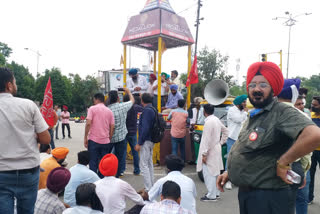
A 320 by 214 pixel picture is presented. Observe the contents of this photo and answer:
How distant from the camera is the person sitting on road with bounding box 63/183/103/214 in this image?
2525 mm

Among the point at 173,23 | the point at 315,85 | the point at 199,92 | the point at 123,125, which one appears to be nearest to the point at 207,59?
the point at 199,92

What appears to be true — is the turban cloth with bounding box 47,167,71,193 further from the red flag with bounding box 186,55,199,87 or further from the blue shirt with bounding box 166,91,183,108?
the red flag with bounding box 186,55,199,87

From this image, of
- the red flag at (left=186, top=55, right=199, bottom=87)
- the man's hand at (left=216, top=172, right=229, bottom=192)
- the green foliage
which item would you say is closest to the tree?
the red flag at (left=186, top=55, right=199, bottom=87)

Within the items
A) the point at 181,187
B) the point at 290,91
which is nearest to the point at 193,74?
the point at 181,187

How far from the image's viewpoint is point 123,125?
18.8ft

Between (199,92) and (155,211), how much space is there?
1825cm

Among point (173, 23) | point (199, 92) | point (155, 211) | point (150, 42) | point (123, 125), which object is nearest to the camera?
point (155, 211)

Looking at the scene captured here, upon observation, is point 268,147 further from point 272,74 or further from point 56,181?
point 56,181

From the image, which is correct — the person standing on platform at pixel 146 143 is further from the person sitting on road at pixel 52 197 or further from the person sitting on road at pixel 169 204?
the person sitting on road at pixel 169 204

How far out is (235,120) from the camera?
A: 5.69 m

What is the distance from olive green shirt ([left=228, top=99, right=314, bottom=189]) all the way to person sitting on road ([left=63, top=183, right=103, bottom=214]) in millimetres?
1445

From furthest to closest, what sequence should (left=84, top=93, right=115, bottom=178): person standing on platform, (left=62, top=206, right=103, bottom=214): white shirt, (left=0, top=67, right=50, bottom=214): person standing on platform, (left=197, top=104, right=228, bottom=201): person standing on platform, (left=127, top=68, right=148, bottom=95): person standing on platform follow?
(left=127, top=68, right=148, bottom=95): person standing on platform → (left=84, top=93, right=115, bottom=178): person standing on platform → (left=197, top=104, right=228, bottom=201): person standing on platform → (left=62, top=206, right=103, bottom=214): white shirt → (left=0, top=67, right=50, bottom=214): person standing on platform

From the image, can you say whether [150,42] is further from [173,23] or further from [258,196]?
[258,196]

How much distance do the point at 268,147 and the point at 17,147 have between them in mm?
2129
